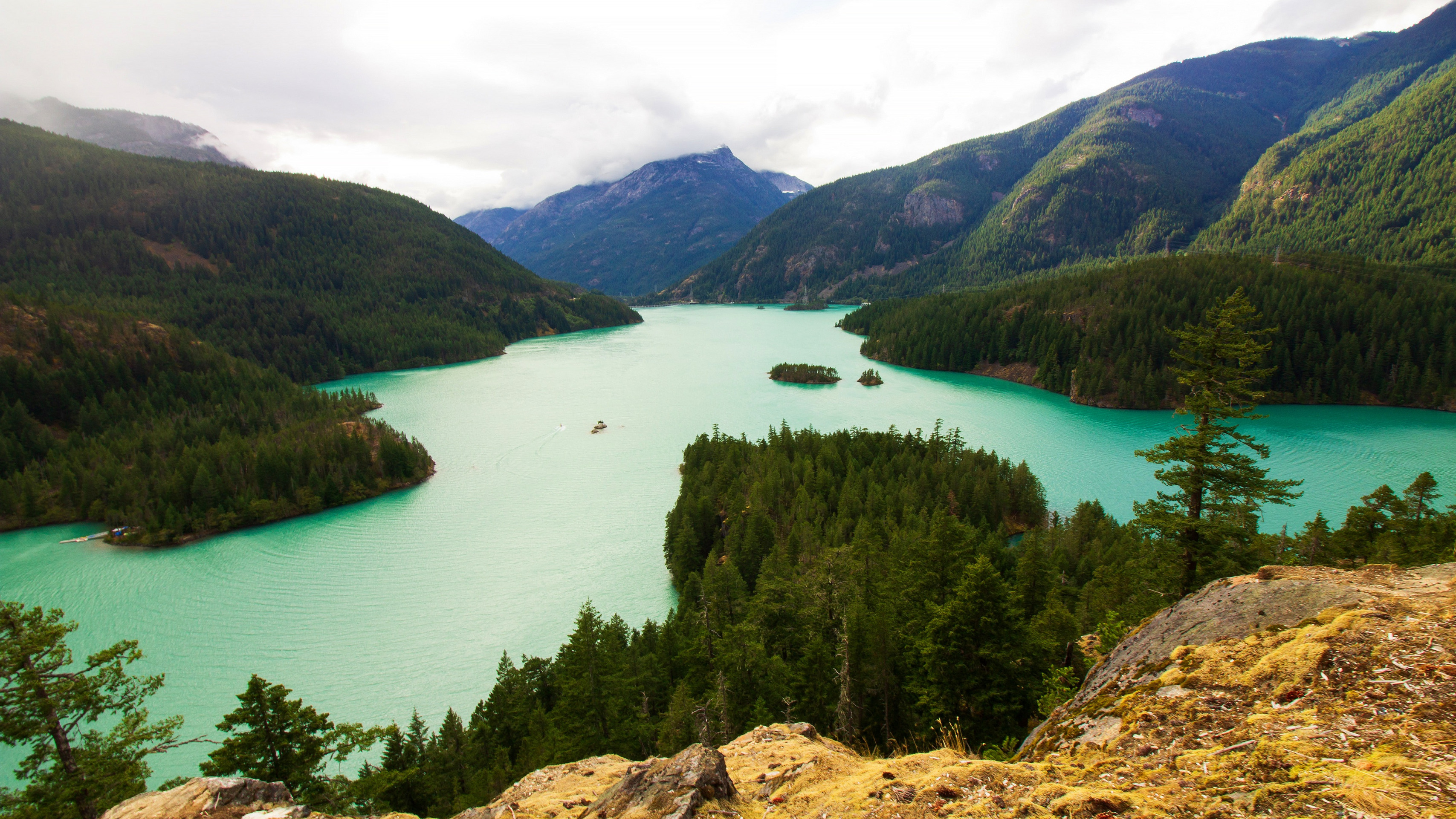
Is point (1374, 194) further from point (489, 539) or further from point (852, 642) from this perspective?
point (489, 539)

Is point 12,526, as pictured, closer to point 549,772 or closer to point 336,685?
point 336,685

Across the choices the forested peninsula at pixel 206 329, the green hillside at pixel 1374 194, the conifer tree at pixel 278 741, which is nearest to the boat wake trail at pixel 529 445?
the forested peninsula at pixel 206 329

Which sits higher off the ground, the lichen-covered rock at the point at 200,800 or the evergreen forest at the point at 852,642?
the lichen-covered rock at the point at 200,800

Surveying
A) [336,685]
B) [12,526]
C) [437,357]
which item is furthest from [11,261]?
[336,685]

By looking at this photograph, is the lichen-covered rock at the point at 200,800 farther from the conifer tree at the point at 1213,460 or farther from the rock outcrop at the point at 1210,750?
the conifer tree at the point at 1213,460

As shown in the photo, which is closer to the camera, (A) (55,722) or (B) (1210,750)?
(B) (1210,750)

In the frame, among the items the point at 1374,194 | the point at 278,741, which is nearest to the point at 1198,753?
the point at 278,741
